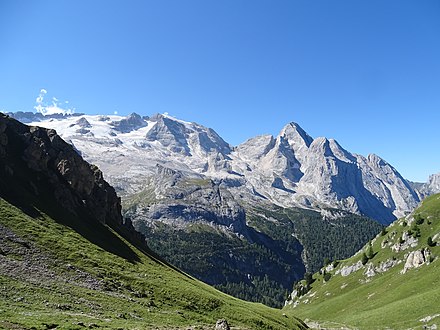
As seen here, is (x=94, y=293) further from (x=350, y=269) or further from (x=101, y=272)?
(x=350, y=269)

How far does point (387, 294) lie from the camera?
4131 inches

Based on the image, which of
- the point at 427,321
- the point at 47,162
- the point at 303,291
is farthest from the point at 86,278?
the point at 303,291

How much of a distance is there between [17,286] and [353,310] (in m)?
96.2

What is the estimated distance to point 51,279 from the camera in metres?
49.5

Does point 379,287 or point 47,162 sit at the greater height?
point 47,162

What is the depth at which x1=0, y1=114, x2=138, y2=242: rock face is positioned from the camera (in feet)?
282

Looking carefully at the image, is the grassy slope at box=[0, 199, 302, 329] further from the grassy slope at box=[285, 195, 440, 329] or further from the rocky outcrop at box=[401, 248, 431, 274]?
the rocky outcrop at box=[401, 248, 431, 274]

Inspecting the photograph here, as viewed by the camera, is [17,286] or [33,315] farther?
[17,286]

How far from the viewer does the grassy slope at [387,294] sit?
262ft

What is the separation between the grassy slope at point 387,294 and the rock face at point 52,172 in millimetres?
74178

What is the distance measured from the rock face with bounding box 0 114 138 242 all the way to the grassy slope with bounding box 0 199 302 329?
12603 mm

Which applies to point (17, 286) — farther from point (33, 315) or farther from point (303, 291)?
point (303, 291)

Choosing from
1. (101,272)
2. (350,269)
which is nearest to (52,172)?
(101,272)

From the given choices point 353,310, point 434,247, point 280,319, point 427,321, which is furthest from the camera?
point 434,247
